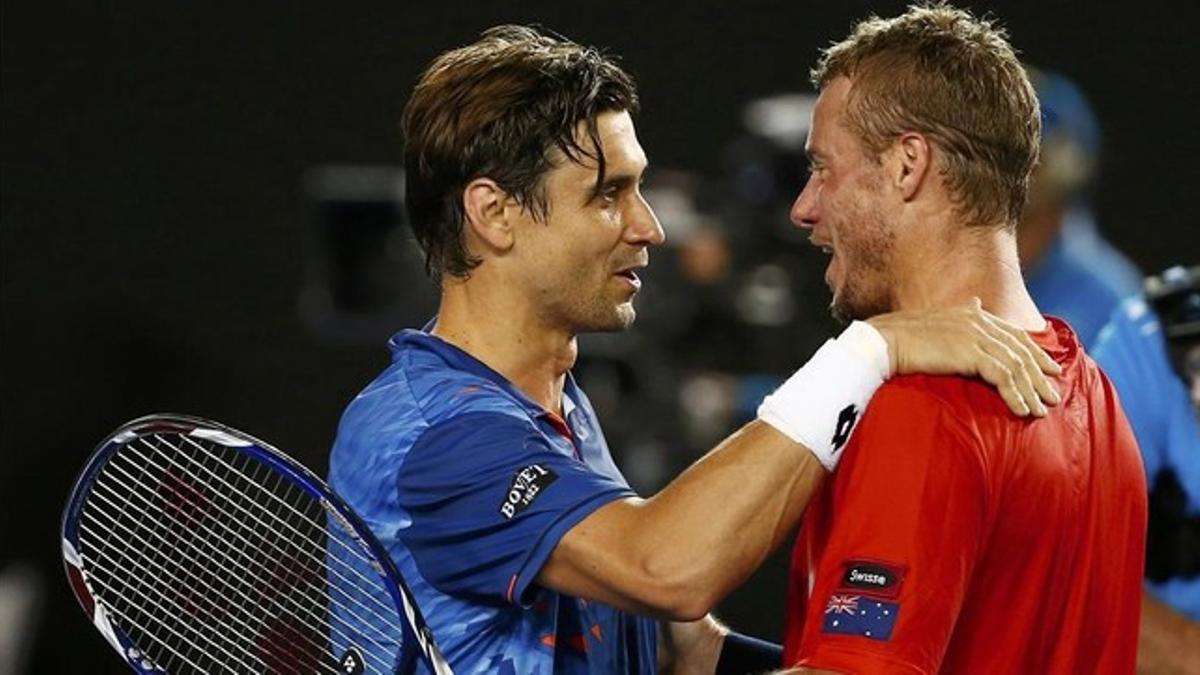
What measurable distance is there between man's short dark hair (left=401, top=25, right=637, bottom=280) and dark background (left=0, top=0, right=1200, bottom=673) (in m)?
1.95

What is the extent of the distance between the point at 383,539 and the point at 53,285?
8.28ft

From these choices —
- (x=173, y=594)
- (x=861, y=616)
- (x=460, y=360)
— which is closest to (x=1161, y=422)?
(x=460, y=360)

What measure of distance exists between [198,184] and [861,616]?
9.84 ft

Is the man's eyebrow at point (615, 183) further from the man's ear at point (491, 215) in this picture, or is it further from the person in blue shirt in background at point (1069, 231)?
the person in blue shirt in background at point (1069, 231)

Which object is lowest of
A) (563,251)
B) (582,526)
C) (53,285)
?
(53,285)

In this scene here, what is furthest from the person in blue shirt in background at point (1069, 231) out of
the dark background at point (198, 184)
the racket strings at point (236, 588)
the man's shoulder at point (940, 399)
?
the man's shoulder at point (940, 399)

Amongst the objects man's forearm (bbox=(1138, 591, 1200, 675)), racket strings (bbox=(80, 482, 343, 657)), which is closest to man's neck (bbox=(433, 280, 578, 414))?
racket strings (bbox=(80, 482, 343, 657))

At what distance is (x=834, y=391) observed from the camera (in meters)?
2.22

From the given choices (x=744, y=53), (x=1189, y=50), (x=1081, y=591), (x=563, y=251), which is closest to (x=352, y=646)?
(x=563, y=251)

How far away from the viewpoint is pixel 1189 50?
4.59m

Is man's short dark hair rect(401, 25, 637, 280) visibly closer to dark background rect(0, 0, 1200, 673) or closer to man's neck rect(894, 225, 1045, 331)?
man's neck rect(894, 225, 1045, 331)

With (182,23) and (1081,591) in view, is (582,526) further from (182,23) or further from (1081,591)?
(182,23)

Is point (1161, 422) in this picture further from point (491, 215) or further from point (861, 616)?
point (861, 616)

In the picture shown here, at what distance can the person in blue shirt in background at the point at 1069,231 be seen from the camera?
422 cm
